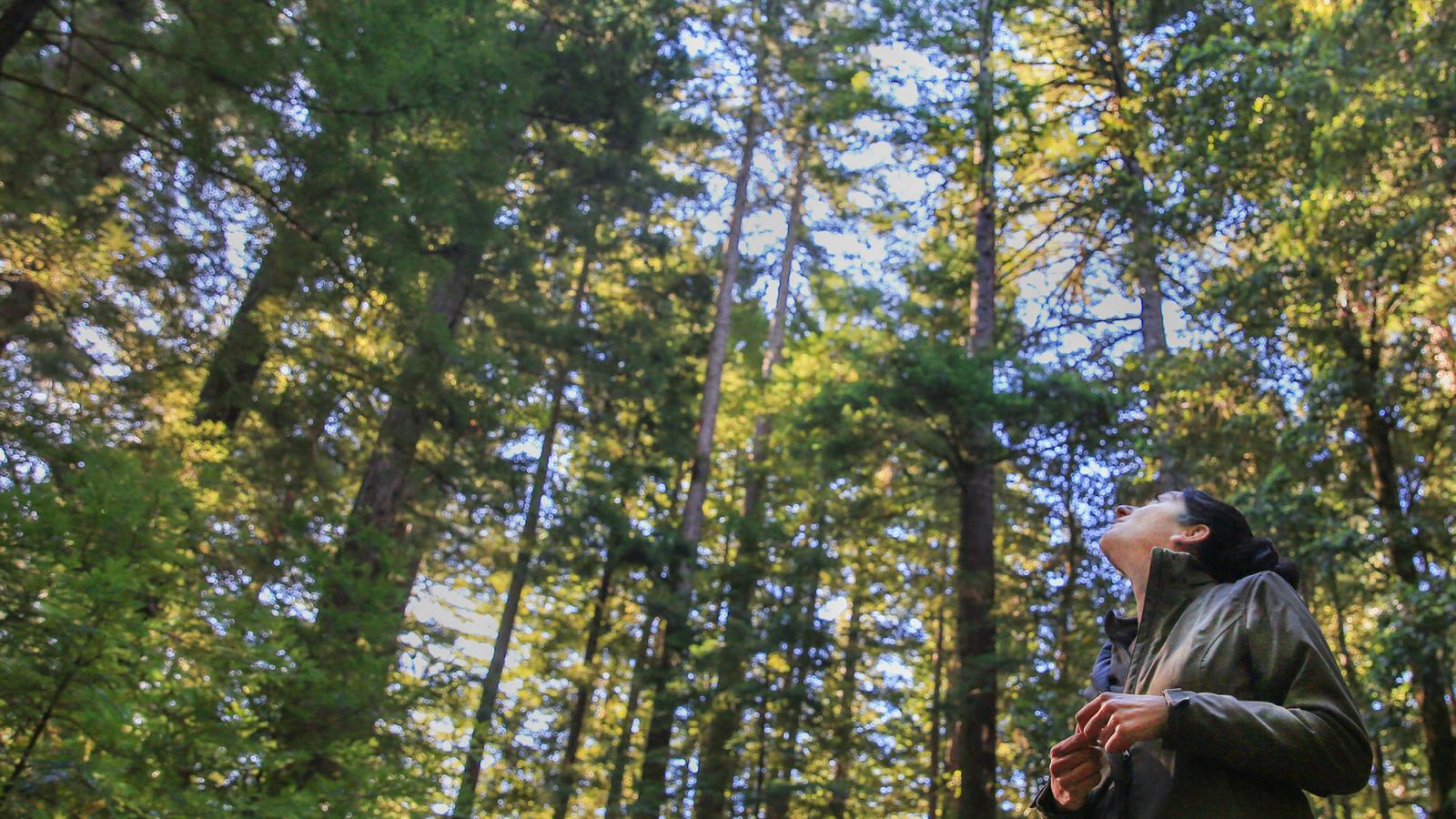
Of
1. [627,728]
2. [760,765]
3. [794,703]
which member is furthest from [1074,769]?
[627,728]

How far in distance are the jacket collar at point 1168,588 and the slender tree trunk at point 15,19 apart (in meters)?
5.97

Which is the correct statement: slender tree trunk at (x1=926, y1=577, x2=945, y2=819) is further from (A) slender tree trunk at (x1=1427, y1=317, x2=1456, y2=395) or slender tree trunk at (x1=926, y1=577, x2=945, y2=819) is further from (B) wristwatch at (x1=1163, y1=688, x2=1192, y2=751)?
(B) wristwatch at (x1=1163, y1=688, x2=1192, y2=751)

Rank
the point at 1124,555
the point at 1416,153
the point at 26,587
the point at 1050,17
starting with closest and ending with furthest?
the point at 1124,555
the point at 26,587
the point at 1416,153
the point at 1050,17

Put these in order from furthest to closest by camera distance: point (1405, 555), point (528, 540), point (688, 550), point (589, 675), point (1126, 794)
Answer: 1. point (589, 675)
2. point (688, 550)
3. point (528, 540)
4. point (1405, 555)
5. point (1126, 794)

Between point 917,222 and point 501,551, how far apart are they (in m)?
7.47

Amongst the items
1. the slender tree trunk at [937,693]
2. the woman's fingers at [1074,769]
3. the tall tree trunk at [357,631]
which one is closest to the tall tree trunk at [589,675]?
the slender tree trunk at [937,693]

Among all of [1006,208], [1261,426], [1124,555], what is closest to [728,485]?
[1006,208]

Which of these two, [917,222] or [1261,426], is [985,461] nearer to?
[1261,426]

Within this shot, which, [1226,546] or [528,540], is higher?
[528,540]

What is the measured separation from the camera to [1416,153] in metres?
7.73

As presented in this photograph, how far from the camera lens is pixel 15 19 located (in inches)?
213

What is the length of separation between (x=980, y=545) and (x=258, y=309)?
7.81 meters

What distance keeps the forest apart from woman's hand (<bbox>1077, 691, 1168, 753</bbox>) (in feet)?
4.96

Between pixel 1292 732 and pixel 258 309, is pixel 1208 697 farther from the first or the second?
pixel 258 309
